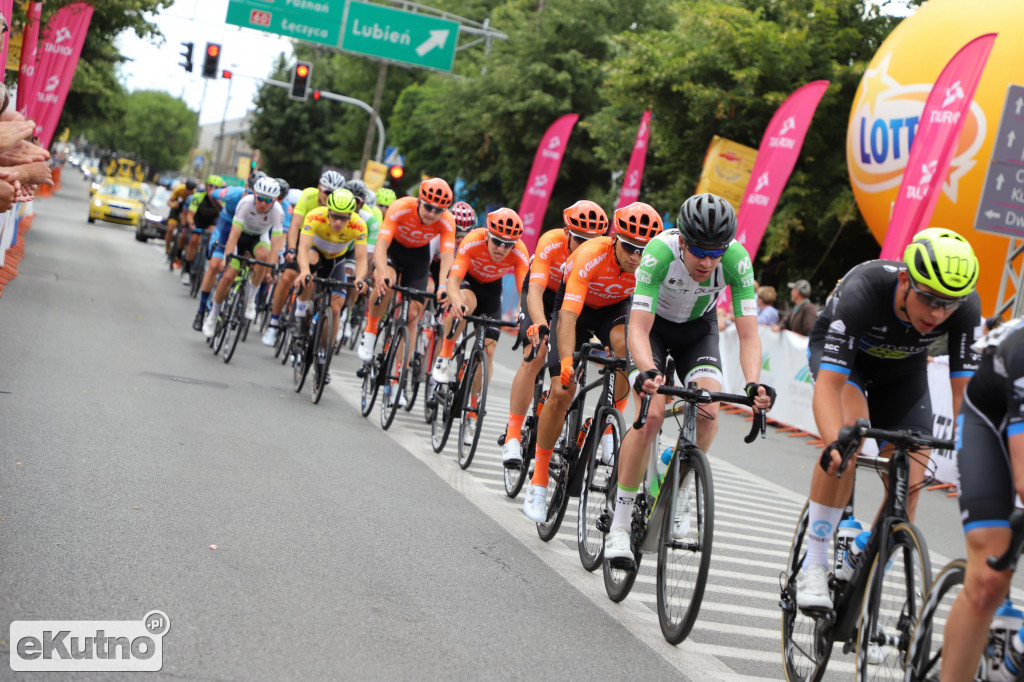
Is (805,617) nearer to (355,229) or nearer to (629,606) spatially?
(629,606)

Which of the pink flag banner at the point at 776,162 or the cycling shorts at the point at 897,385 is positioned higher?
the pink flag banner at the point at 776,162

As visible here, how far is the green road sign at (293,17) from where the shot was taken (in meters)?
33.5

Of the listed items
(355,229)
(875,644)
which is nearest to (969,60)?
(355,229)

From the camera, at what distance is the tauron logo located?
4008mm

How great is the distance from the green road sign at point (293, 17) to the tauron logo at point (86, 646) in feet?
103

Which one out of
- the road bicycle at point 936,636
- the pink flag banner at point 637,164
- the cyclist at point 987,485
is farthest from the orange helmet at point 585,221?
the pink flag banner at point 637,164

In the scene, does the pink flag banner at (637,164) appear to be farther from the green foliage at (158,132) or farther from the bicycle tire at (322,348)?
the green foliage at (158,132)

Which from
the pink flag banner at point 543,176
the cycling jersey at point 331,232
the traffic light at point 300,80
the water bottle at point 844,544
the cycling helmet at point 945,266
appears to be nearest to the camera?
the cycling helmet at point 945,266

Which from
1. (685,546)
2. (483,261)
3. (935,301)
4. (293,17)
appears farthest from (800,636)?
(293,17)

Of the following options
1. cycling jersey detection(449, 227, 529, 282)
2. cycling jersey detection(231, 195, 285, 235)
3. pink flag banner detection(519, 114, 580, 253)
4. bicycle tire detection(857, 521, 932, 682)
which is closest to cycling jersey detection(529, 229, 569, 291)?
cycling jersey detection(449, 227, 529, 282)

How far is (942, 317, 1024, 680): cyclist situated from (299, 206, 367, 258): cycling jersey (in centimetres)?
905

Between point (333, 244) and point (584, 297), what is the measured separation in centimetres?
632

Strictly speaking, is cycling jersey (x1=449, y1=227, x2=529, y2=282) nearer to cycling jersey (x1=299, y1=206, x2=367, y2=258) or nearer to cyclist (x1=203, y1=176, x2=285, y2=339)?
cycling jersey (x1=299, y1=206, x2=367, y2=258)

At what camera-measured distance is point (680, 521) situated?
554 centimetres
